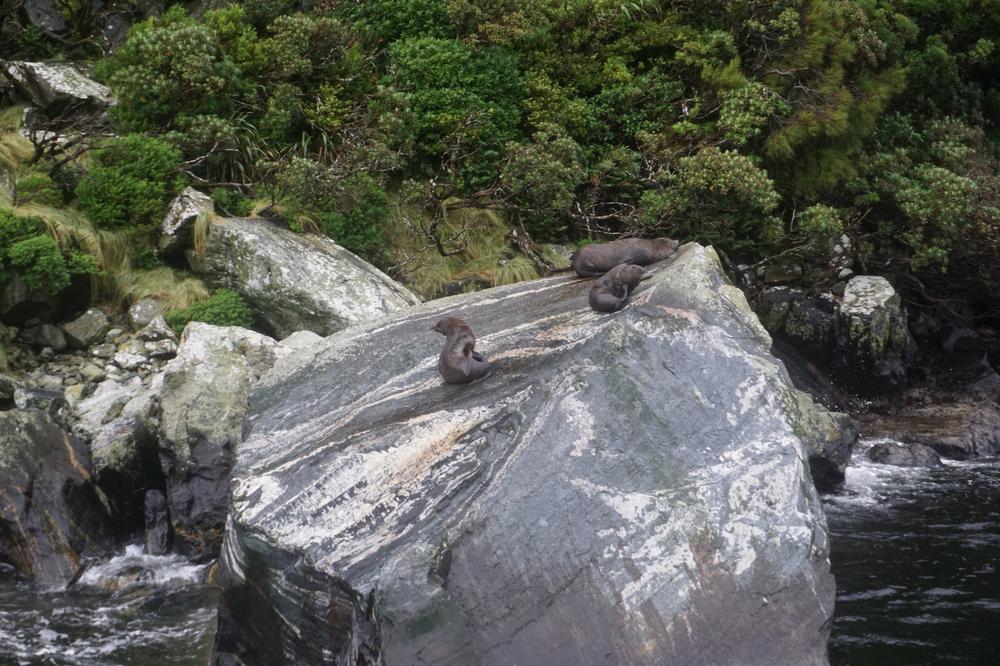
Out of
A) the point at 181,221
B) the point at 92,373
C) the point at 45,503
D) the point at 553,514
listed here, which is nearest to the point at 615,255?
the point at 553,514

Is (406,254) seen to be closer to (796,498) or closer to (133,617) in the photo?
(133,617)

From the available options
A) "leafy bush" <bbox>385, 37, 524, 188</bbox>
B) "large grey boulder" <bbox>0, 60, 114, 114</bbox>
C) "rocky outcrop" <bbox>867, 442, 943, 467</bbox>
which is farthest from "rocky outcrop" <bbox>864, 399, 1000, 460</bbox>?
"large grey boulder" <bbox>0, 60, 114, 114</bbox>

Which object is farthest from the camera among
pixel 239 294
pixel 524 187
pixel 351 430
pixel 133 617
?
pixel 524 187

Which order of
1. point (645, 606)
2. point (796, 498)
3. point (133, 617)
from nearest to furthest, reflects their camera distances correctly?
1. point (645, 606)
2. point (796, 498)
3. point (133, 617)

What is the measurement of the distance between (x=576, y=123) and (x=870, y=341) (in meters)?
5.90

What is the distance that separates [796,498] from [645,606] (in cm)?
128

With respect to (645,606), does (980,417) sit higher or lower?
lower

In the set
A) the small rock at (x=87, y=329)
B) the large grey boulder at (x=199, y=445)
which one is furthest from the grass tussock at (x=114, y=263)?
the large grey boulder at (x=199, y=445)

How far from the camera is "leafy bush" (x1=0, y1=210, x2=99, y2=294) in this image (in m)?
12.1

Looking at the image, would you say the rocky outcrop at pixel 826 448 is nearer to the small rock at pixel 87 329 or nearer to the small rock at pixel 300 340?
the small rock at pixel 300 340

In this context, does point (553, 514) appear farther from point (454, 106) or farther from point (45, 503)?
point (454, 106)

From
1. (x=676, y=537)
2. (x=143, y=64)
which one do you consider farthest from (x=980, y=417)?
(x=143, y=64)

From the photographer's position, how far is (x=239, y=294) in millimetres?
12938

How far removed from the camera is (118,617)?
335 inches
